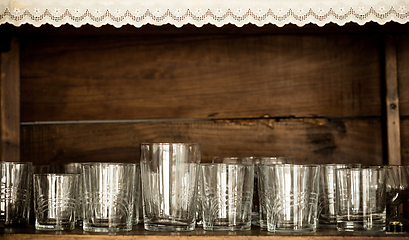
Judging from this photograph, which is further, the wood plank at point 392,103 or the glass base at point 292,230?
the wood plank at point 392,103

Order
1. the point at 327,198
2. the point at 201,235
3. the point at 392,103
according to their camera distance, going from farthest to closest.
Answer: the point at 392,103
the point at 327,198
the point at 201,235

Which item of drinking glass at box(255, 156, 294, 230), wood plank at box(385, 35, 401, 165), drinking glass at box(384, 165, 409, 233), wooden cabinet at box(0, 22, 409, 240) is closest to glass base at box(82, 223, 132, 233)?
drinking glass at box(255, 156, 294, 230)

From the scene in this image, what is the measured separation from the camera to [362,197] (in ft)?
2.81

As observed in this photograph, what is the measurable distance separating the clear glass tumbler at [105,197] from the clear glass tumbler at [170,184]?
0.05m

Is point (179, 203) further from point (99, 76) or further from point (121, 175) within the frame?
point (99, 76)

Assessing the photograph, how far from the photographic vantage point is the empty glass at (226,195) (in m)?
0.86

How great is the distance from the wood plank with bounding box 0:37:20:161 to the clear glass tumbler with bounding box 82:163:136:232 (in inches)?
17.2

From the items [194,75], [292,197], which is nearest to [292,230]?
[292,197]

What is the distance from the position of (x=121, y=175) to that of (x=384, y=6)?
0.61m

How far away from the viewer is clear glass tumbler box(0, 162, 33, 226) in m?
0.94

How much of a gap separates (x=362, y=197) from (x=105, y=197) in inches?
19.2

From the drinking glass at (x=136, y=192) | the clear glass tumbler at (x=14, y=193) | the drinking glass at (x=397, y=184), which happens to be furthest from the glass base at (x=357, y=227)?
the clear glass tumbler at (x=14, y=193)

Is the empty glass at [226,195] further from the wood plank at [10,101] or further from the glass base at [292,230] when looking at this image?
the wood plank at [10,101]

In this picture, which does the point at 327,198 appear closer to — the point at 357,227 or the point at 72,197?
the point at 357,227
